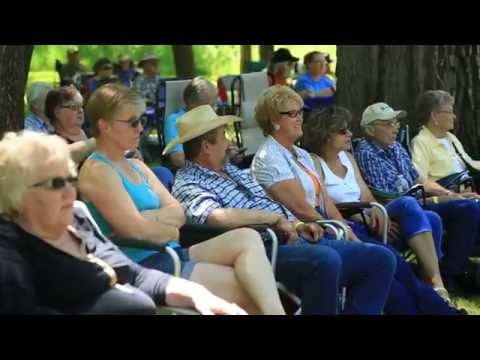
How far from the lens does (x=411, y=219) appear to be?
567cm

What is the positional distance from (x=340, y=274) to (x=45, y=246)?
1.65m

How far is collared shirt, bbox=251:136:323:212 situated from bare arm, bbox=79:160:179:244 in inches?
45.2

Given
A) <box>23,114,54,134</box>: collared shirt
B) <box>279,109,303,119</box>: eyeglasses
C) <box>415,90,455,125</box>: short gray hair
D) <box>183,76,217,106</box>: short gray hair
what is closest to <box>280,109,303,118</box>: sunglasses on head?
<box>279,109,303,119</box>: eyeglasses

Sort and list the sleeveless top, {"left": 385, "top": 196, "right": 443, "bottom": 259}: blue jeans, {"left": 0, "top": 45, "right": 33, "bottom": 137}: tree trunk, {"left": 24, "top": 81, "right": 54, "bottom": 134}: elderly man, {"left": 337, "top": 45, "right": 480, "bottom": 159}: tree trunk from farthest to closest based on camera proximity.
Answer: {"left": 337, "top": 45, "right": 480, "bottom": 159}: tree trunk, {"left": 24, "top": 81, "right": 54, "bottom": 134}: elderly man, {"left": 0, "top": 45, "right": 33, "bottom": 137}: tree trunk, the sleeveless top, {"left": 385, "top": 196, "right": 443, "bottom": 259}: blue jeans

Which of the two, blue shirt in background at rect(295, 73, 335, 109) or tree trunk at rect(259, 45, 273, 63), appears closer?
blue shirt in background at rect(295, 73, 335, 109)

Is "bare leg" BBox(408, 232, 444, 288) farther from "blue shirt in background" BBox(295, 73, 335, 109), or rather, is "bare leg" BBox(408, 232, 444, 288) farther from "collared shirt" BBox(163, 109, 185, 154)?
"blue shirt in background" BBox(295, 73, 335, 109)

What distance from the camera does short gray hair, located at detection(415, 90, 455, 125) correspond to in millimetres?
6684

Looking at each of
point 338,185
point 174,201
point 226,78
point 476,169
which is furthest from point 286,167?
point 226,78

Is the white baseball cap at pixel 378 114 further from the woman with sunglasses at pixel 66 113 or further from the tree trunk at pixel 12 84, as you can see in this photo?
the tree trunk at pixel 12 84

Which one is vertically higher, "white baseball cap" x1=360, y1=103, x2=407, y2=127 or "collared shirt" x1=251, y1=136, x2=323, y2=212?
"white baseball cap" x1=360, y1=103, x2=407, y2=127

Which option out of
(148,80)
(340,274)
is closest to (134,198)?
(340,274)

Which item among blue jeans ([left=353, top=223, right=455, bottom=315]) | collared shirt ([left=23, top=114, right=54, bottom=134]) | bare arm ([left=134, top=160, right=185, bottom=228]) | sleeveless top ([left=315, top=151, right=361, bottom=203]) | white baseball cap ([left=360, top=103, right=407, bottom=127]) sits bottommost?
blue jeans ([left=353, top=223, right=455, bottom=315])

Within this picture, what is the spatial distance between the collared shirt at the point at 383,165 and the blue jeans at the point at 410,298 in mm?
1102

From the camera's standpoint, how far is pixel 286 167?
5.38 metres
